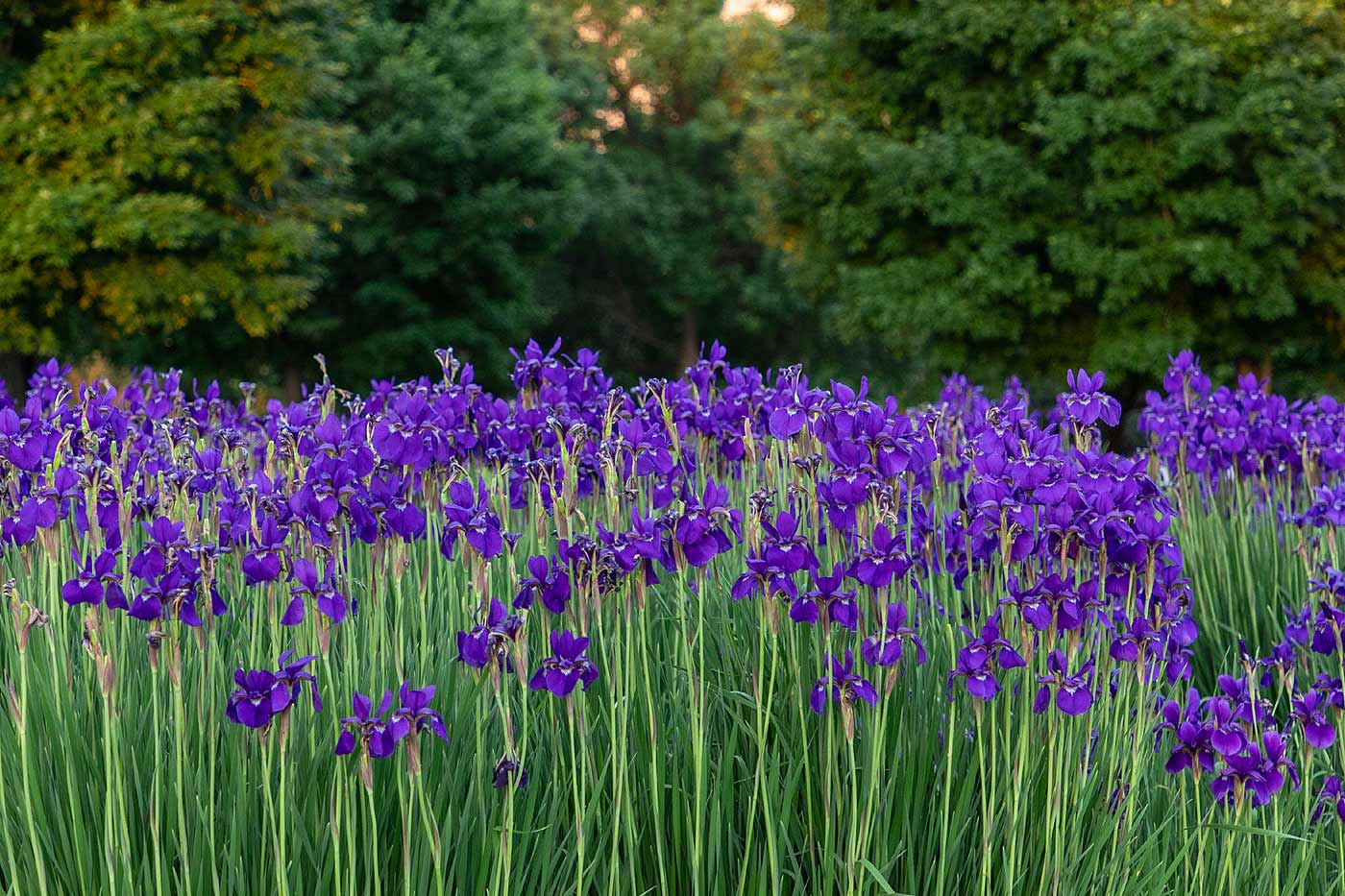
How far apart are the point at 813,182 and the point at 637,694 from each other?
1959cm

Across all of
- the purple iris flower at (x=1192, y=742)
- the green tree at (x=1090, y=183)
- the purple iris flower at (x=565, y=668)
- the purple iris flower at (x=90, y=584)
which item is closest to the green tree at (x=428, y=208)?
the green tree at (x=1090, y=183)

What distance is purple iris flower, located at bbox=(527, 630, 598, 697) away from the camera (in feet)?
8.96

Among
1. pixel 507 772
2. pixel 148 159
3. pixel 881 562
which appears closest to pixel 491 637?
pixel 507 772

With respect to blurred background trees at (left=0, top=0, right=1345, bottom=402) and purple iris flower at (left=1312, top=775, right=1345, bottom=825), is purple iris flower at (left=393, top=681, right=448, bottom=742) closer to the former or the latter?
purple iris flower at (left=1312, top=775, right=1345, bottom=825)

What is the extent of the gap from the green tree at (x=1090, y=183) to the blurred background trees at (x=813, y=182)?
0.18ft

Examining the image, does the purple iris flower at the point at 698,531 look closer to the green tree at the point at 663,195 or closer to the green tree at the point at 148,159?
the green tree at the point at 148,159

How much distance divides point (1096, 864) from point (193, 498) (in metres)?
2.92

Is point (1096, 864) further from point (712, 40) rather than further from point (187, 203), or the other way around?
point (712, 40)

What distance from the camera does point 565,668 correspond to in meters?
2.75

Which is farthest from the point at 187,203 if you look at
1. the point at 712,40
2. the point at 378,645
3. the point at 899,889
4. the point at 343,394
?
the point at 712,40

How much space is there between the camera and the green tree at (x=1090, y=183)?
18.2 m

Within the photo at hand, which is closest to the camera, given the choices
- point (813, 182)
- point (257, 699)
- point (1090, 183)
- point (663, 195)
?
point (257, 699)

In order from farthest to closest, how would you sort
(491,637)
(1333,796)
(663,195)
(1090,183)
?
(663,195)
(1090,183)
(1333,796)
(491,637)

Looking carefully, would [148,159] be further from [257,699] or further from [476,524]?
[257,699]
